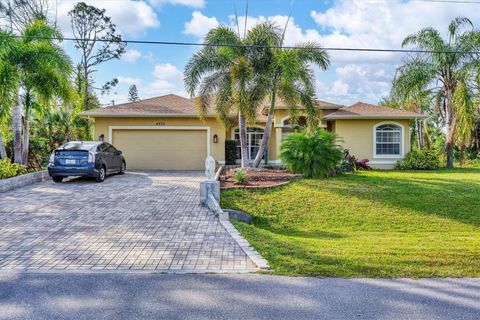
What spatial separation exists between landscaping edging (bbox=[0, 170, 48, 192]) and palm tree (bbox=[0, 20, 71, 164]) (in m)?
1.49

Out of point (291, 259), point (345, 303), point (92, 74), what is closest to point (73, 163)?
point (291, 259)

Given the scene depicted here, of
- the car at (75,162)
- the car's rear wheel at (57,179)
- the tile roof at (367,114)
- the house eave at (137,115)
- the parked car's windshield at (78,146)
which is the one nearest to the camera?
the car at (75,162)

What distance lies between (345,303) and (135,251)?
334cm

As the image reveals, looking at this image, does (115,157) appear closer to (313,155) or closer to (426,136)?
(313,155)

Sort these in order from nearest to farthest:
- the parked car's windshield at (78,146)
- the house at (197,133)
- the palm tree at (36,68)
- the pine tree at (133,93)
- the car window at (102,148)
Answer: the parked car's windshield at (78,146) → the palm tree at (36,68) → the car window at (102,148) → the house at (197,133) → the pine tree at (133,93)

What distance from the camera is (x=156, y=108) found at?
20562 millimetres

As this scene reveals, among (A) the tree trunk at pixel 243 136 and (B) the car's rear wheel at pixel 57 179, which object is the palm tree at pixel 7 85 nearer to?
(B) the car's rear wheel at pixel 57 179

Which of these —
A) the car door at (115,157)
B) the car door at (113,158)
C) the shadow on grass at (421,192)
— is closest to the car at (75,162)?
the car door at (113,158)

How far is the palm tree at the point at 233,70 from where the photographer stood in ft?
49.2

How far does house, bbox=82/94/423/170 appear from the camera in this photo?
2009cm

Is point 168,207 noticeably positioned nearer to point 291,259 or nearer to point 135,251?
point 135,251

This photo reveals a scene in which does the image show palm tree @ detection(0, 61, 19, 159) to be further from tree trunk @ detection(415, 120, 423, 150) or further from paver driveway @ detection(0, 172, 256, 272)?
tree trunk @ detection(415, 120, 423, 150)

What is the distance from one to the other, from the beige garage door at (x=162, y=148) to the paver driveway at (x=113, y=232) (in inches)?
313

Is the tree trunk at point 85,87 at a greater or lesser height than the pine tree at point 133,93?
lesser
